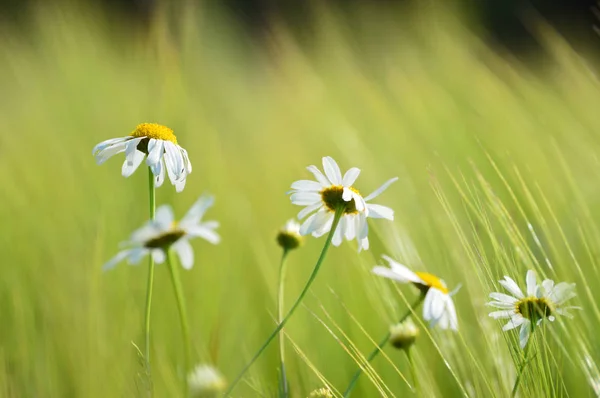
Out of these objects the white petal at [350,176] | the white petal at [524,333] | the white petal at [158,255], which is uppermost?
the white petal at [350,176]

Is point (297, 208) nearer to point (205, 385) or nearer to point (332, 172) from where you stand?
point (332, 172)

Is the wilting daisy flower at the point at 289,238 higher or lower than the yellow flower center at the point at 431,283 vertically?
higher

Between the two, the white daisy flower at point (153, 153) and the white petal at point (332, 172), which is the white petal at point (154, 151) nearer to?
the white daisy flower at point (153, 153)

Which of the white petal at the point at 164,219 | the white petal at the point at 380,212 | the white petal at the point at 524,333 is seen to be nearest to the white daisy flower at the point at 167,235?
the white petal at the point at 164,219

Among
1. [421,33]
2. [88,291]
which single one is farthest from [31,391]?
[421,33]

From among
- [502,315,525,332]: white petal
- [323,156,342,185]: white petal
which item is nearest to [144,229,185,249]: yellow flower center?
[323,156,342,185]: white petal

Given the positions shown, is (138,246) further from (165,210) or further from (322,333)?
(322,333)

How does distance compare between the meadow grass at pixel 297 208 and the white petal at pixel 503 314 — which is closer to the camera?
the white petal at pixel 503 314
